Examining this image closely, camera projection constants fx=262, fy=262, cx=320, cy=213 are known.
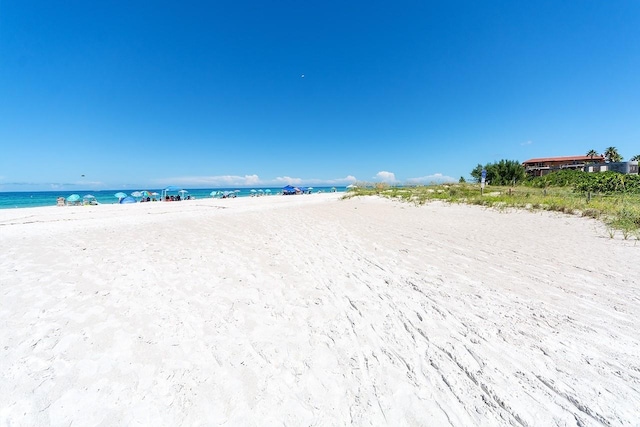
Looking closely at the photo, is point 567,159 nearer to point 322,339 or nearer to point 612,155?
point 612,155

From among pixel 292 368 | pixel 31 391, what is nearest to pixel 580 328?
pixel 292 368

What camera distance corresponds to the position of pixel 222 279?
452 cm

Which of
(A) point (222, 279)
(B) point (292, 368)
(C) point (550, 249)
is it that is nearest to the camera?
(B) point (292, 368)

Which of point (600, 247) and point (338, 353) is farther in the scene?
point (600, 247)

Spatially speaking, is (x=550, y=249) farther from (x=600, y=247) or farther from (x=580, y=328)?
(x=580, y=328)

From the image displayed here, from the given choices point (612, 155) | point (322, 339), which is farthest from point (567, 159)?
point (322, 339)

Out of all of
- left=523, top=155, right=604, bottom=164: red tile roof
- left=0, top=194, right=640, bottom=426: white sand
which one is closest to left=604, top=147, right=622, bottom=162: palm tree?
left=523, top=155, right=604, bottom=164: red tile roof

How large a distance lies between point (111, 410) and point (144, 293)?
2.25 metres

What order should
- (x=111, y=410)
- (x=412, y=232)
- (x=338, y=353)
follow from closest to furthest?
(x=111, y=410), (x=338, y=353), (x=412, y=232)

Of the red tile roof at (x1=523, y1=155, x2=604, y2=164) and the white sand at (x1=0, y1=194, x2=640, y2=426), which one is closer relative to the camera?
the white sand at (x1=0, y1=194, x2=640, y2=426)

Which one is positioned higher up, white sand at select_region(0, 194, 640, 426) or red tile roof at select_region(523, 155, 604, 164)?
red tile roof at select_region(523, 155, 604, 164)

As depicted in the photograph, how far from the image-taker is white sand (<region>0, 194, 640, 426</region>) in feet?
6.50

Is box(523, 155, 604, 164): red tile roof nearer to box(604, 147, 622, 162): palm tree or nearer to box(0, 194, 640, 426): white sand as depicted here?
box(604, 147, 622, 162): palm tree

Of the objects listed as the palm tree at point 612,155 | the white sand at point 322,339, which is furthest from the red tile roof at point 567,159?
the white sand at point 322,339
